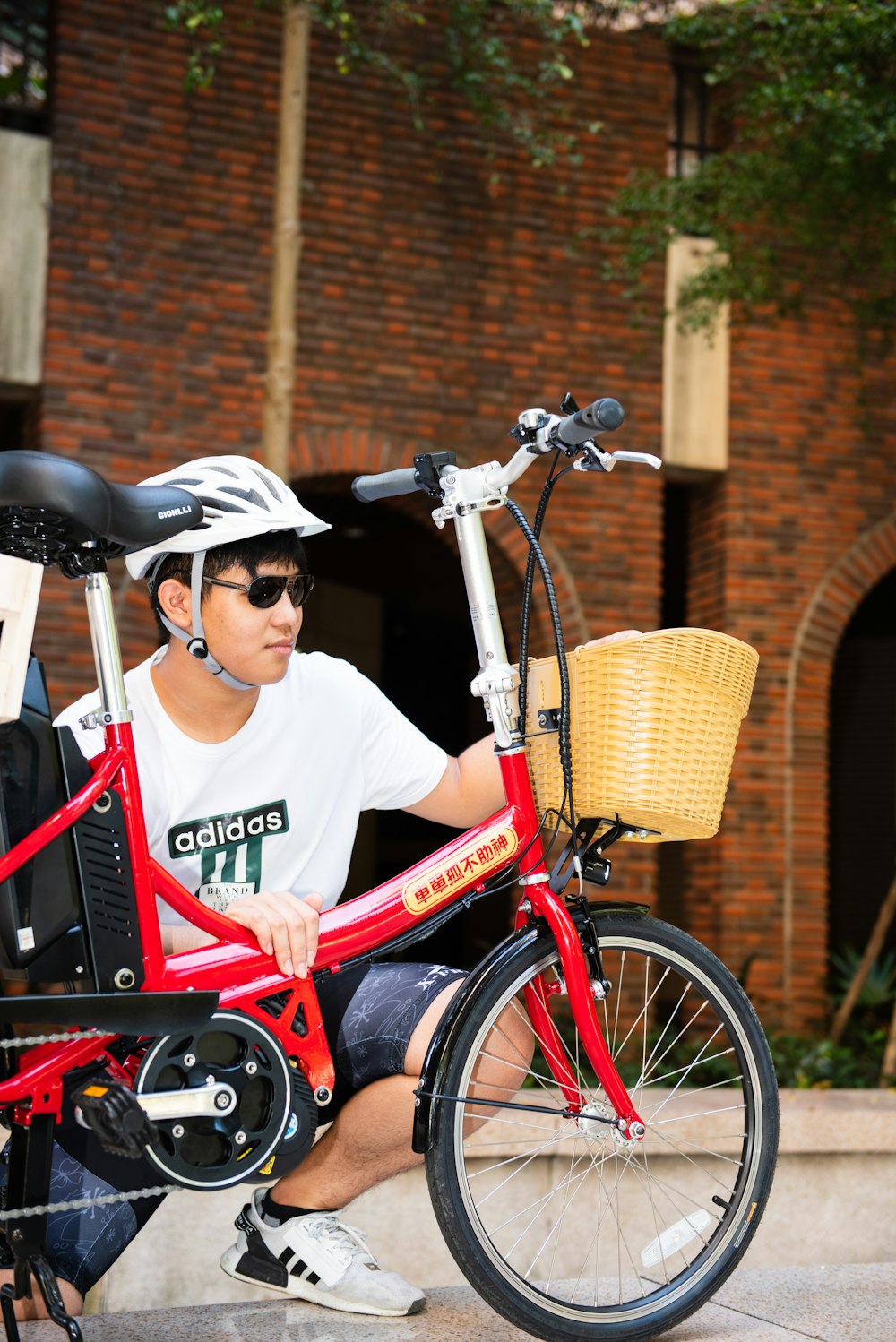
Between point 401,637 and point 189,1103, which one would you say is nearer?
point 189,1103

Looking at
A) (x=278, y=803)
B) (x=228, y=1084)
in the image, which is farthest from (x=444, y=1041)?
(x=278, y=803)

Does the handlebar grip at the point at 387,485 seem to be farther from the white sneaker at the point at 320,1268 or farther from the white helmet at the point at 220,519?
the white sneaker at the point at 320,1268

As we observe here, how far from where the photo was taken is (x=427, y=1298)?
109 inches

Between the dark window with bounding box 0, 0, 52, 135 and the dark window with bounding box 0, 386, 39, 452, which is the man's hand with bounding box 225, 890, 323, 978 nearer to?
the dark window with bounding box 0, 386, 39, 452

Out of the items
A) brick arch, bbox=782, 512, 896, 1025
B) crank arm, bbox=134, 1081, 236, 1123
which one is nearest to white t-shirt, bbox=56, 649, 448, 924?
crank arm, bbox=134, 1081, 236, 1123

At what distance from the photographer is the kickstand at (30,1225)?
6.89ft

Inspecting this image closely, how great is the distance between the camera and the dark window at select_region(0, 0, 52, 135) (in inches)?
303

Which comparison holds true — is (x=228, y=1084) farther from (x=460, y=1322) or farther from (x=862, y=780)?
(x=862, y=780)

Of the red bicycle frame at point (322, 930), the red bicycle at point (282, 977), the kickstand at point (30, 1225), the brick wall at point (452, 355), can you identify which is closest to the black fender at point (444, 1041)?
the red bicycle at point (282, 977)

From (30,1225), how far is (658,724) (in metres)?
1.26

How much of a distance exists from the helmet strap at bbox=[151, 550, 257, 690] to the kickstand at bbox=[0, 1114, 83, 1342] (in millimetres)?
794

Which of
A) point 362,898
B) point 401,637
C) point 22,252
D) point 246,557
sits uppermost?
point 22,252

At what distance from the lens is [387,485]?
2.68m

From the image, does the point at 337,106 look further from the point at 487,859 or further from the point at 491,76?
the point at 487,859
